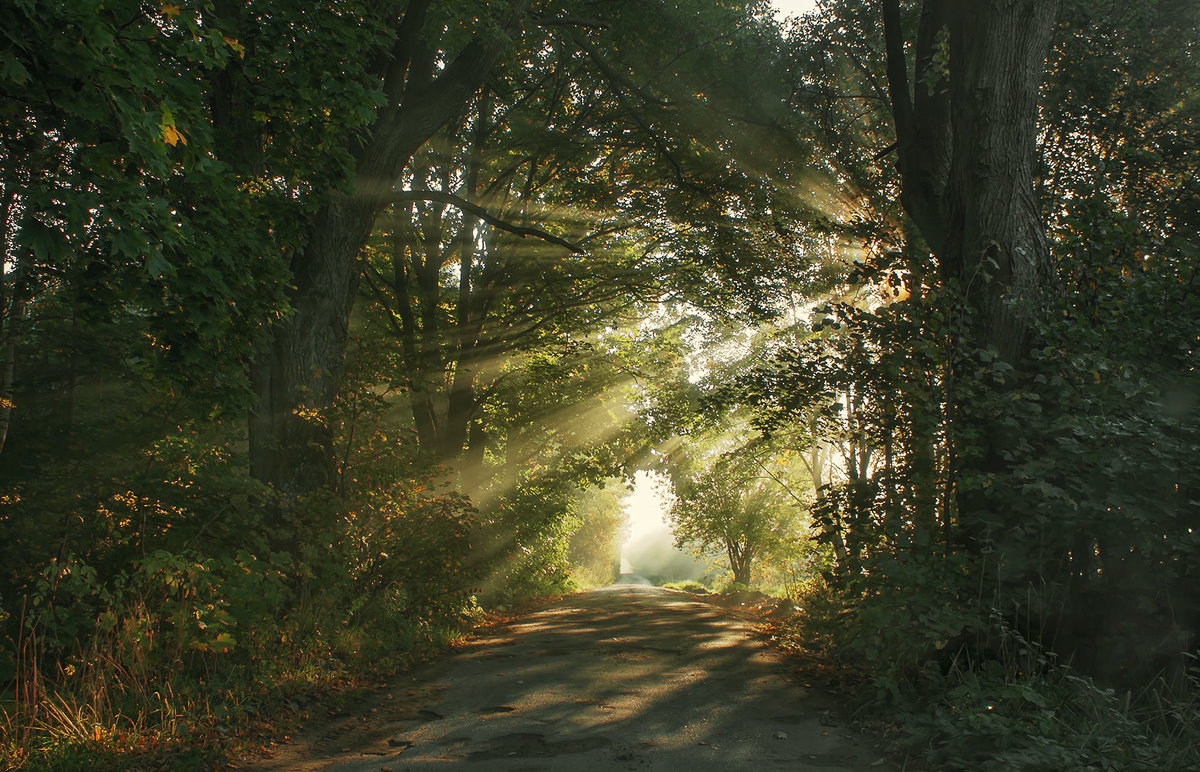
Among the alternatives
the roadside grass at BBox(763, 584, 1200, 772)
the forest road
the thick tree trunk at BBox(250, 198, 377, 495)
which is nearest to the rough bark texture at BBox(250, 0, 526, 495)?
the thick tree trunk at BBox(250, 198, 377, 495)

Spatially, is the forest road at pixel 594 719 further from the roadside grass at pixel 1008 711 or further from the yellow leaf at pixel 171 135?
the yellow leaf at pixel 171 135

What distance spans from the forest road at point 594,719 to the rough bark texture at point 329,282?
288cm

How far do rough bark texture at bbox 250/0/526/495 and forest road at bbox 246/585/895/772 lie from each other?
2882 mm

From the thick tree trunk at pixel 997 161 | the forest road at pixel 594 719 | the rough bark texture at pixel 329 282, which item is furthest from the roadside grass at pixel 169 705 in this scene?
the thick tree trunk at pixel 997 161

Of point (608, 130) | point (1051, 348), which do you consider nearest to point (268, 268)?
point (1051, 348)

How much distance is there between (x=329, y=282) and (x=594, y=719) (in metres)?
5.89

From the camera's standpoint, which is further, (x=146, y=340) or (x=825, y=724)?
(x=146, y=340)

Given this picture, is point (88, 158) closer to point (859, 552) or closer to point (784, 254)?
point (859, 552)

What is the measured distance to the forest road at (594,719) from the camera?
17.9 ft

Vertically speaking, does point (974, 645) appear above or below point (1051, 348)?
below

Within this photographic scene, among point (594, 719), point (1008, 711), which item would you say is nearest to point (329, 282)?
point (594, 719)

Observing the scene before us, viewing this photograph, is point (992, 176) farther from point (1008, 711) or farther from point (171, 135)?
point (171, 135)

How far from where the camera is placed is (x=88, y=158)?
16.6 feet

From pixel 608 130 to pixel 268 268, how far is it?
32.4 feet
